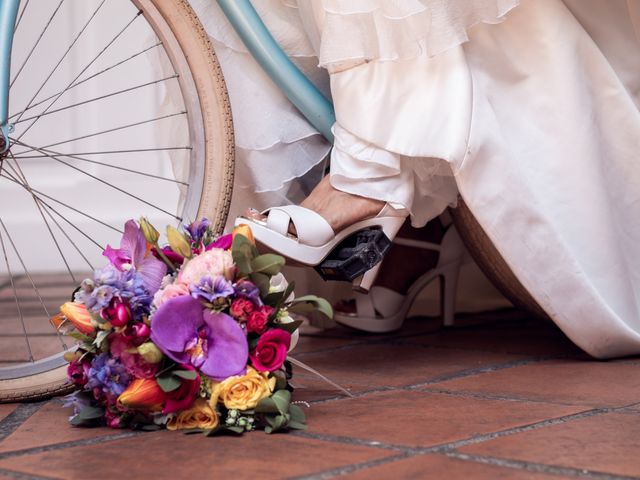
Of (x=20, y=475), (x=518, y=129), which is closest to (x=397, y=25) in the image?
(x=518, y=129)

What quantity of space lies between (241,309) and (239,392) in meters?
0.08

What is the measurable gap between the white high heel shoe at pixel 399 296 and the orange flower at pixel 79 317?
0.73 m

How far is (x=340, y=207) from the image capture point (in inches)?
47.9

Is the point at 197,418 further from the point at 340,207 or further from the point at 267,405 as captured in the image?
the point at 340,207

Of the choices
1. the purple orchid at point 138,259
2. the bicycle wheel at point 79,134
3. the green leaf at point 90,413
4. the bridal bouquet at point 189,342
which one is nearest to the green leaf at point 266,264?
the bridal bouquet at point 189,342

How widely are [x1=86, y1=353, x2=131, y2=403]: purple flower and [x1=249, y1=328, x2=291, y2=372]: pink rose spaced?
0.13m

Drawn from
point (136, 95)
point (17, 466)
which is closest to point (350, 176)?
point (17, 466)

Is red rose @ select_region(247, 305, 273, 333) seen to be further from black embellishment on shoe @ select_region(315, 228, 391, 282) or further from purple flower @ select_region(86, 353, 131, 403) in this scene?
black embellishment on shoe @ select_region(315, 228, 391, 282)

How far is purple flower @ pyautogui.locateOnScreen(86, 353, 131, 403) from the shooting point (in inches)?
36.1

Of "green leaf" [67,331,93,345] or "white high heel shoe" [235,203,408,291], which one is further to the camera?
"white high heel shoe" [235,203,408,291]

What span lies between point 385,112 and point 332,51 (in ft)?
0.34

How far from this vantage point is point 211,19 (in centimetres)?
138

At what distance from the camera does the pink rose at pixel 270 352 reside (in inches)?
36.3

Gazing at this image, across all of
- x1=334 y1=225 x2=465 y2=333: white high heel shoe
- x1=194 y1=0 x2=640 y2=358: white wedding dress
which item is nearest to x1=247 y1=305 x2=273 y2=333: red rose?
x1=194 y1=0 x2=640 y2=358: white wedding dress
